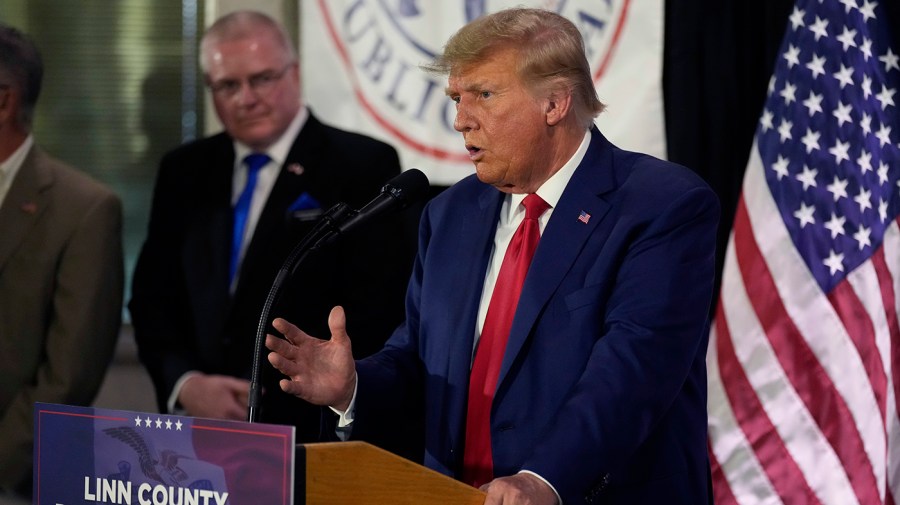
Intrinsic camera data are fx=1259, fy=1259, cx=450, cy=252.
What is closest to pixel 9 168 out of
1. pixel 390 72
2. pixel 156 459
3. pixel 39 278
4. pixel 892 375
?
pixel 39 278

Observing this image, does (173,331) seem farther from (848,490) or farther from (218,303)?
(848,490)

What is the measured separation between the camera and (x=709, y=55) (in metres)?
3.66

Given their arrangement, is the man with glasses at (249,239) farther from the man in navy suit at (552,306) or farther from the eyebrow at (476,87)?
the eyebrow at (476,87)

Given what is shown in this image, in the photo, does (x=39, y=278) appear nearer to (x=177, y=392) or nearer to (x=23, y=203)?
(x=23, y=203)

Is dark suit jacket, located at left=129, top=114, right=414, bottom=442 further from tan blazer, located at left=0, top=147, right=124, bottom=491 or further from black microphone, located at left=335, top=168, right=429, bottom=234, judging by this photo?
black microphone, located at left=335, top=168, right=429, bottom=234

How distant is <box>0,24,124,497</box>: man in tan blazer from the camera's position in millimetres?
3125

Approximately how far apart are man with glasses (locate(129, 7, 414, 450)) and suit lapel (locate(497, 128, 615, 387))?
1204mm

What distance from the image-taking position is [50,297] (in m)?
3.19

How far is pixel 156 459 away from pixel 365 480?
0.27 metres

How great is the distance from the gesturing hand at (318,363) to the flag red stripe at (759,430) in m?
1.61

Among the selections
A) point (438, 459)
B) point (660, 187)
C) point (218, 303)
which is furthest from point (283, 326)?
point (218, 303)

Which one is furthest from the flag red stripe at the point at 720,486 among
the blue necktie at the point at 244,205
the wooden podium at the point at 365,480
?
the wooden podium at the point at 365,480

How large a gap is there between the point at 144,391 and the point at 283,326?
2464 millimetres

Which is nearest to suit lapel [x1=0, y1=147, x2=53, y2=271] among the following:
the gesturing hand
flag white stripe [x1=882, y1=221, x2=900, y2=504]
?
the gesturing hand
